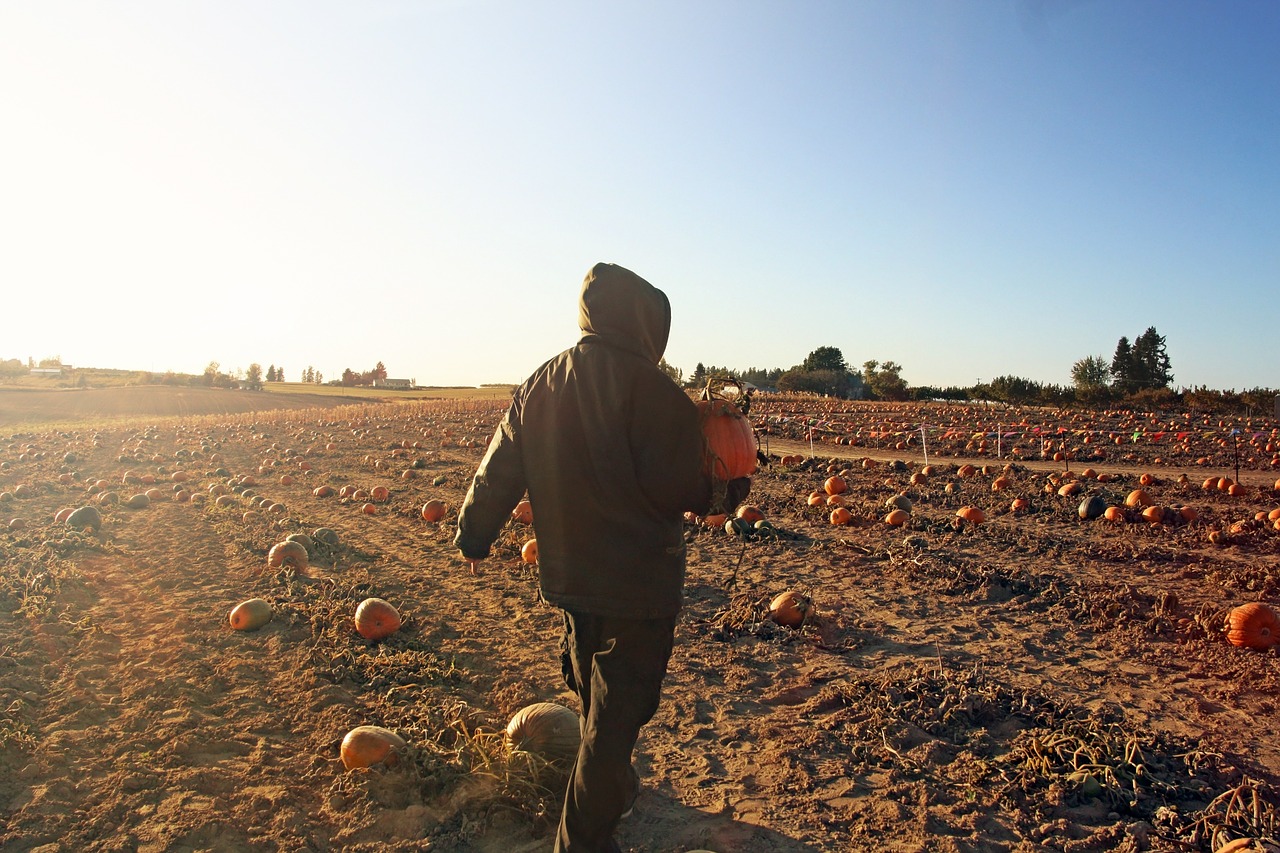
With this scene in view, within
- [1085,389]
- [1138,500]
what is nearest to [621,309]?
[1138,500]

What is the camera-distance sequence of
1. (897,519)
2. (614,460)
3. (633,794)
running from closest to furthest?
1. (614,460)
2. (633,794)
3. (897,519)

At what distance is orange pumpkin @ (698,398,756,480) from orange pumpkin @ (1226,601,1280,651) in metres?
5.20

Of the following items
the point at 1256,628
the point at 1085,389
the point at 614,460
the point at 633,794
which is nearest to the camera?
the point at 614,460

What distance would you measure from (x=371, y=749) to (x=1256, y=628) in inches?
256

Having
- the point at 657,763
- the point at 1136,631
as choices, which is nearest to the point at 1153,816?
the point at 657,763

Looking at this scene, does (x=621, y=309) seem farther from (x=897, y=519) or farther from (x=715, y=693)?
(x=897, y=519)

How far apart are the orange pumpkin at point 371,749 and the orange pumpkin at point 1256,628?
6252 millimetres

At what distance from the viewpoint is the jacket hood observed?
2.81 m

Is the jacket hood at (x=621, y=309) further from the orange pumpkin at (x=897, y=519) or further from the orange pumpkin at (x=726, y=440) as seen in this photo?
the orange pumpkin at (x=897, y=519)

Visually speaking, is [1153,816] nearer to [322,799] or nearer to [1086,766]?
[1086,766]

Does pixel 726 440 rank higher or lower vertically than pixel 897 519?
higher

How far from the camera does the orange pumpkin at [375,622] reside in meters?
5.95

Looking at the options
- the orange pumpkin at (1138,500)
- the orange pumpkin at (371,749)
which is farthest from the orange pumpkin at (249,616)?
the orange pumpkin at (1138,500)

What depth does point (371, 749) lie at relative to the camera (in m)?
3.89
